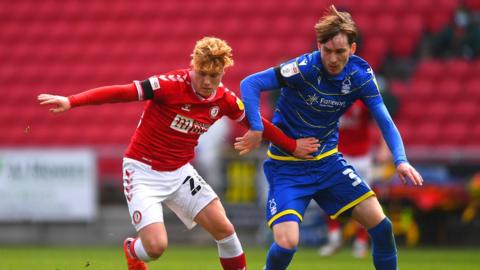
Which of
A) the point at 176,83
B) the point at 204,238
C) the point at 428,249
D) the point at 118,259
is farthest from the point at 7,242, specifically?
the point at 176,83

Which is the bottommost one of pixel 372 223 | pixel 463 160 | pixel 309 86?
pixel 463 160

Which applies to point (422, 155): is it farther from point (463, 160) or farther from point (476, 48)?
point (476, 48)

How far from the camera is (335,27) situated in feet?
20.6

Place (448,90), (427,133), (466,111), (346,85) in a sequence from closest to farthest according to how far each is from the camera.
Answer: (346,85)
(427,133)
(466,111)
(448,90)

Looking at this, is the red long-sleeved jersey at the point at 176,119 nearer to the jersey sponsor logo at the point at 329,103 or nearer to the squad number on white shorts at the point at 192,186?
the squad number on white shorts at the point at 192,186

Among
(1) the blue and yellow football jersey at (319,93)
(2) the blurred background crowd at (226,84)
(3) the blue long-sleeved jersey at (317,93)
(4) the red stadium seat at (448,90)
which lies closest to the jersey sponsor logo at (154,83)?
(3) the blue long-sleeved jersey at (317,93)

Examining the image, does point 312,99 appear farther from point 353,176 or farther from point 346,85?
point 353,176

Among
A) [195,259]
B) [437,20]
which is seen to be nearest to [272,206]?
[195,259]

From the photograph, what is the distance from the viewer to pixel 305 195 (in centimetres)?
651

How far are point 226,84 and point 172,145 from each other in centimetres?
923

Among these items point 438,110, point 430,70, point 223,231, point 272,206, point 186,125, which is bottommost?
point 438,110

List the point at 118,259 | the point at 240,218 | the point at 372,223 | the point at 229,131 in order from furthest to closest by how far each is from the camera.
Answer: the point at 229,131
the point at 240,218
the point at 118,259
the point at 372,223

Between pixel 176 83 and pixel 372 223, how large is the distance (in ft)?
5.44

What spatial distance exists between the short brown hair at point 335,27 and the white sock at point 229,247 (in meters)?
1.56
